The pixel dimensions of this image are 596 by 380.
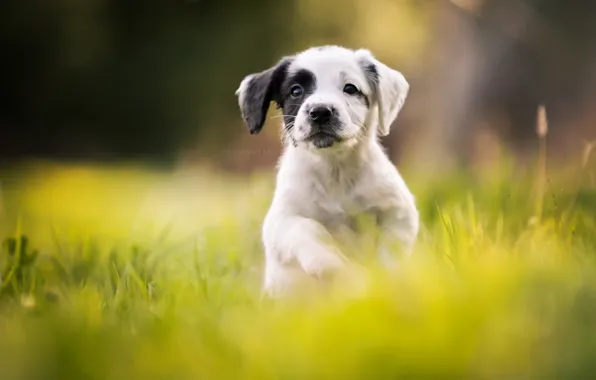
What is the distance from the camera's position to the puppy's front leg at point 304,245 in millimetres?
2365

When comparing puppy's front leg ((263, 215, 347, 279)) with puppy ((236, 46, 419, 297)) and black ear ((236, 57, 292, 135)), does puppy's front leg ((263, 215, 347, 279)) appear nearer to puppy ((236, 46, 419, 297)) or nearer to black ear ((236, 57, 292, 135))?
puppy ((236, 46, 419, 297))

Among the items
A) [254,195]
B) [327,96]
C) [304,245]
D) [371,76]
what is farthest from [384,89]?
[254,195]

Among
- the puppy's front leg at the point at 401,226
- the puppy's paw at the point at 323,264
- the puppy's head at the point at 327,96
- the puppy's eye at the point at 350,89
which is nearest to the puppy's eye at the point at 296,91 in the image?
the puppy's head at the point at 327,96

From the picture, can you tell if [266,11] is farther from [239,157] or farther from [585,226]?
[585,226]

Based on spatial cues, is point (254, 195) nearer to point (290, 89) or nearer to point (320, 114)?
point (290, 89)

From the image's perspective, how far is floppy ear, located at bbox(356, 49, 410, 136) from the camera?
9.24 ft

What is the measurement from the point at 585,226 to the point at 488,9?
6.39 feet

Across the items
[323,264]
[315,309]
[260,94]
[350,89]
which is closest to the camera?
[315,309]

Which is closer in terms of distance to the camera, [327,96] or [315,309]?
[315,309]

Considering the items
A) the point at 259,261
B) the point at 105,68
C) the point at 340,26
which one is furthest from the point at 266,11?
the point at 259,261

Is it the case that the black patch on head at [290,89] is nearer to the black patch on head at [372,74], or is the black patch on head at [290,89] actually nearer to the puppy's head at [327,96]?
the puppy's head at [327,96]

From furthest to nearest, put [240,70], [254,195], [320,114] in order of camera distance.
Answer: [240,70], [254,195], [320,114]

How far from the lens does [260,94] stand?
2865mm

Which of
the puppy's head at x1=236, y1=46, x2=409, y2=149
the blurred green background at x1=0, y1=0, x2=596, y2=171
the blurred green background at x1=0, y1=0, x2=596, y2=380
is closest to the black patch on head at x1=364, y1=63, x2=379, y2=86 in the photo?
the puppy's head at x1=236, y1=46, x2=409, y2=149
